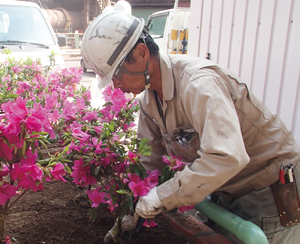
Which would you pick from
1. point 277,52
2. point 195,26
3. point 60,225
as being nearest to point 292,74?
point 277,52

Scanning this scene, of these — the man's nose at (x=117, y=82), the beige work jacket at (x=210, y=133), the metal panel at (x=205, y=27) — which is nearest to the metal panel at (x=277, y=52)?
the metal panel at (x=205, y=27)

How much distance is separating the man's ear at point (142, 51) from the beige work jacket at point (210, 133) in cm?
11

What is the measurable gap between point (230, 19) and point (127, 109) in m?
1.89

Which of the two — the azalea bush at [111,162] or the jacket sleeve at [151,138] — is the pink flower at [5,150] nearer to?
the azalea bush at [111,162]

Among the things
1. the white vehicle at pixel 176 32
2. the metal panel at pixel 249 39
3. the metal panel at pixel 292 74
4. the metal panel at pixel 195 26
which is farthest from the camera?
the white vehicle at pixel 176 32

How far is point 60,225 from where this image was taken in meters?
1.90

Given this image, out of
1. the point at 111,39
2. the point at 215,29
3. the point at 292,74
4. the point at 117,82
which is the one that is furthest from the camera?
the point at 215,29

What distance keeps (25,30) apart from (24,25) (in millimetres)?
96

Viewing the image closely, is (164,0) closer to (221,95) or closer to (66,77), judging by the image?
(66,77)

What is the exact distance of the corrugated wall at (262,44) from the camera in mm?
2521

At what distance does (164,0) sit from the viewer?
1792 cm

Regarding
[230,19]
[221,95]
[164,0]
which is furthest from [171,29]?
A: [164,0]

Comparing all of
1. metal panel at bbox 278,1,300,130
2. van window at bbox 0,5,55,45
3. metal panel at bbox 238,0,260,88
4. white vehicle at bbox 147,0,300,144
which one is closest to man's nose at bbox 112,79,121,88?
white vehicle at bbox 147,0,300,144

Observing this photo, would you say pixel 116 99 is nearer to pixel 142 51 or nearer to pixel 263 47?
pixel 142 51
